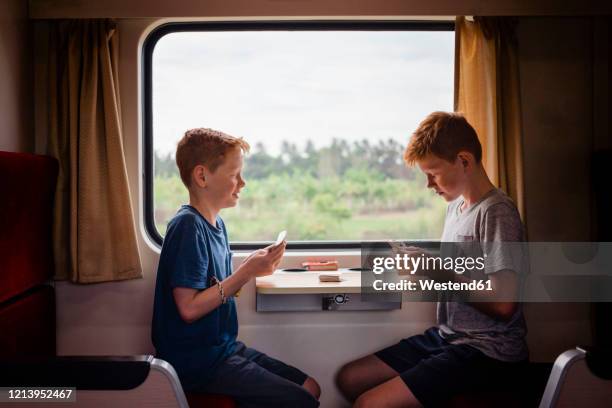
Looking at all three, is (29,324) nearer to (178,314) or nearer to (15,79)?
(178,314)

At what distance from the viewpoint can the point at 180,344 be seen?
226 cm

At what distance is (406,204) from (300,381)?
1.77 m

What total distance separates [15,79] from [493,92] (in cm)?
266

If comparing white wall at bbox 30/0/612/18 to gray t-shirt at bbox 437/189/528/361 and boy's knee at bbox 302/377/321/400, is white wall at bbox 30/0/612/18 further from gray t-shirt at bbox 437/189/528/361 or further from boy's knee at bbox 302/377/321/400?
boy's knee at bbox 302/377/321/400

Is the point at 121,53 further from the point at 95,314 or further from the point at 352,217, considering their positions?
the point at 352,217

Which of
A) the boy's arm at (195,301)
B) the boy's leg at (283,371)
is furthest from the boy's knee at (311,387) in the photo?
the boy's arm at (195,301)

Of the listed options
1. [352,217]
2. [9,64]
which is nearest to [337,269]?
[352,217]

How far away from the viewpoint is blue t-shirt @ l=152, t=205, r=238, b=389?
7.20 feet

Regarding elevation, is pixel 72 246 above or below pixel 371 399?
above

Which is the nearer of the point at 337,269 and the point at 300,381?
the point at 300,381

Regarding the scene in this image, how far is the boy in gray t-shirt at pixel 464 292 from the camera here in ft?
7.36

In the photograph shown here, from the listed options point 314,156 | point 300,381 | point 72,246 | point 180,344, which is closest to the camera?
point 180,344

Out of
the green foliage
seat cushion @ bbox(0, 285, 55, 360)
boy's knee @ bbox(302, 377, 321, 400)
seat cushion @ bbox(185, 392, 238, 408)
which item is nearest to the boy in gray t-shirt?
boy's knee @ bbox(302, 377, 321, 400)

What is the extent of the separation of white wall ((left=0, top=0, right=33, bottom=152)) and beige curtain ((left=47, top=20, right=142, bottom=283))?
0.41 ft
